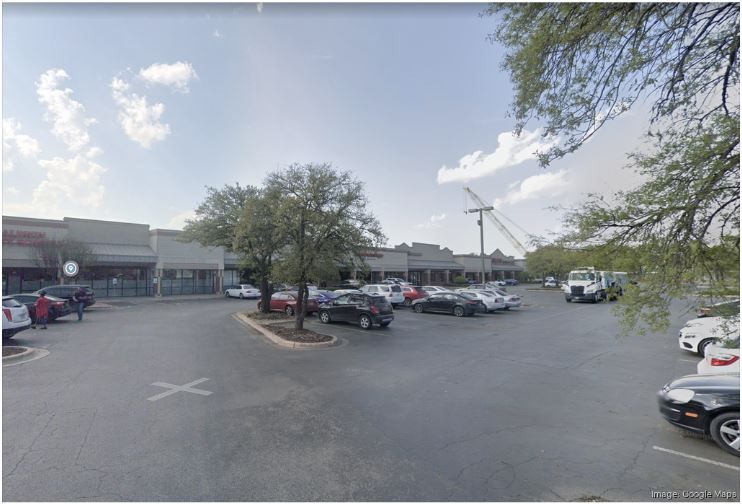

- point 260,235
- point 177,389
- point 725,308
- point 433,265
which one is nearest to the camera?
point 725,308

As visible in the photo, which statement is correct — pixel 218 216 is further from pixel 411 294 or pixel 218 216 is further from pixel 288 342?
pixel 411 294

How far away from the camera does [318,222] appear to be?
11844 millimetres

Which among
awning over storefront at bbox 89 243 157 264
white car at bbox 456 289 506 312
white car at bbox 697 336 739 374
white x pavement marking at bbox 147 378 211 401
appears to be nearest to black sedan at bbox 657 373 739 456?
white car at bbox 697 336 739 374

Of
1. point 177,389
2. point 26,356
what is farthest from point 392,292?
point 26,356

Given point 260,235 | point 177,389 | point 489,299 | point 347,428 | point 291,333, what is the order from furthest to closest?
point 489,299 → point 260,235 → point 291,333 → point 177,389 → point 347,428

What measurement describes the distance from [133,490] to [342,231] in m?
9.32

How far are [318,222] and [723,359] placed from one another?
10291 mm

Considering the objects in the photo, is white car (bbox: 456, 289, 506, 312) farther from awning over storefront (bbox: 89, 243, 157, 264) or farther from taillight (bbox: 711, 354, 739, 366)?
awning over storefront (bbox: 89, 243, 157, 264)

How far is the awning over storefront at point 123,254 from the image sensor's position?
3028 cm

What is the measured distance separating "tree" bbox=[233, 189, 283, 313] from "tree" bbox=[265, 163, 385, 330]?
2.30 ft

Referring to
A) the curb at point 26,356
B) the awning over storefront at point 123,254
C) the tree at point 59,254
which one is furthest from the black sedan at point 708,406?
the awning over storefront at point 123,254

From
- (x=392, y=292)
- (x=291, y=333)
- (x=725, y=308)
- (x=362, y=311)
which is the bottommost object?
(x=291, y=333)

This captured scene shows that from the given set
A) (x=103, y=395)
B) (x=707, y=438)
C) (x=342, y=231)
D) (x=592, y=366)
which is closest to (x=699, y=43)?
(x=707, y=438)

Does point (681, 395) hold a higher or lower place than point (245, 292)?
lower
